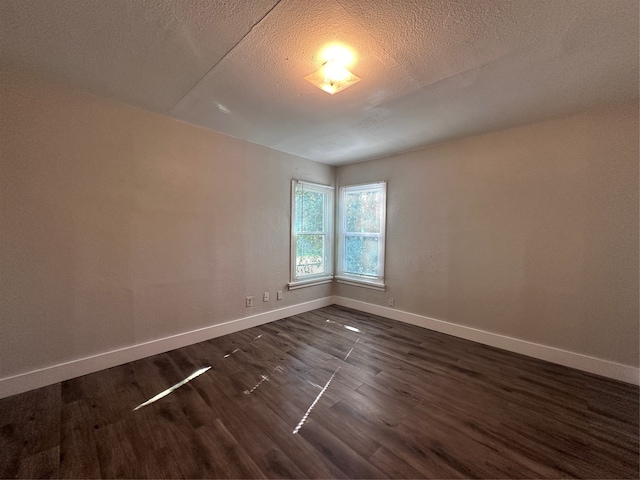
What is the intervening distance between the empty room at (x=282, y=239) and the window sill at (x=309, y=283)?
0.36m

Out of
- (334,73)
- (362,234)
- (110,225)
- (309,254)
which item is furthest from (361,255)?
(110,225)

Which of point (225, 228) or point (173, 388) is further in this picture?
point (225, 228)

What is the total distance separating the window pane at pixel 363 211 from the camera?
12.7 feet

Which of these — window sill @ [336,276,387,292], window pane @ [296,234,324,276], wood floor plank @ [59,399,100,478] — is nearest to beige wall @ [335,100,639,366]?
window sill @ [336,276,387,292]

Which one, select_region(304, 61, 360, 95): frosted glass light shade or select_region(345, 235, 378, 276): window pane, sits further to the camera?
select_region(345, 235, 378, 276): window pane

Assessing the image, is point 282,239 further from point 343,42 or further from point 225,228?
point 343,42

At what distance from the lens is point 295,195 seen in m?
3.73

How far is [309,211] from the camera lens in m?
4.00

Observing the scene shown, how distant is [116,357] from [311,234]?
106 inches

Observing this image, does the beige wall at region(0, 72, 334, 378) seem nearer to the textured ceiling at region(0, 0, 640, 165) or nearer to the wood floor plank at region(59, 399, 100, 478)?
the textured ceiling at region(0, 0, 640, 165)

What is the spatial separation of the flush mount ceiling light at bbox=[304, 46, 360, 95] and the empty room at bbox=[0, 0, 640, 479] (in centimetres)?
1

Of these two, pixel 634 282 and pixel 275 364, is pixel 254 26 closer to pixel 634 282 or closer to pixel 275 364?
pixel 275 364

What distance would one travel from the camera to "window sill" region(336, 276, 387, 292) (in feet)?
12.3

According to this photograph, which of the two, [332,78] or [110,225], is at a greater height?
[332,78]
